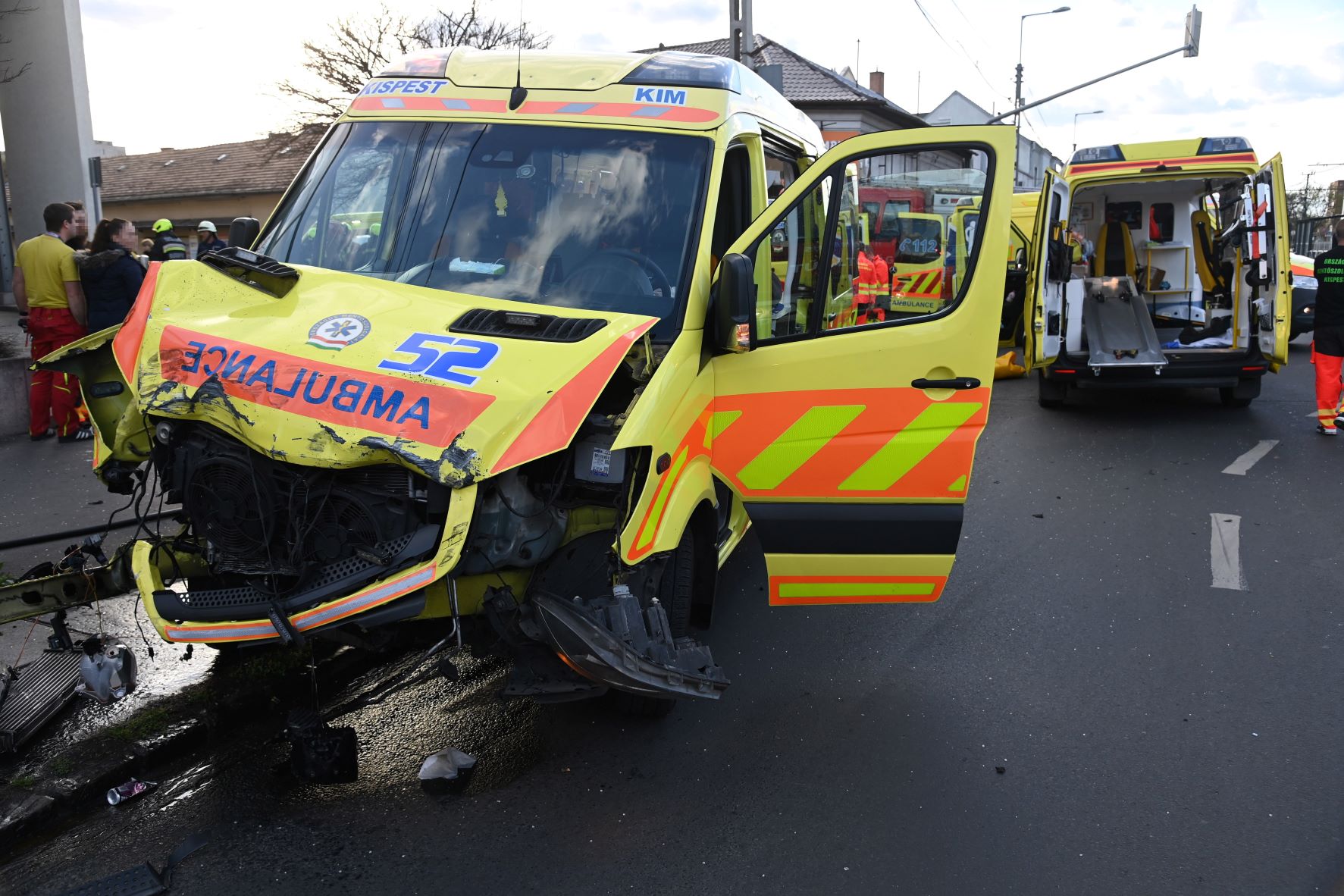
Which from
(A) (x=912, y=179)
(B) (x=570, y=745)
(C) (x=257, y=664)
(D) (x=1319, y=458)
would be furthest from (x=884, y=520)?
(D) (x=1319, y=458)

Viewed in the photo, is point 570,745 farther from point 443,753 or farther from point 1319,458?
point 1319,458

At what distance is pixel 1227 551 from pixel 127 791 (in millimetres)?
6300

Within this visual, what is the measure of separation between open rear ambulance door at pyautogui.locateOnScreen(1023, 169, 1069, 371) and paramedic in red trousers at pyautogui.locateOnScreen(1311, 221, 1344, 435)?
2.32m

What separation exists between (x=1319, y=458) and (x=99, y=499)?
9744 mm

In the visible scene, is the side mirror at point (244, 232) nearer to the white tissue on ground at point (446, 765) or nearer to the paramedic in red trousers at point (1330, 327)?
the white tissue on ground at point (446, 765)

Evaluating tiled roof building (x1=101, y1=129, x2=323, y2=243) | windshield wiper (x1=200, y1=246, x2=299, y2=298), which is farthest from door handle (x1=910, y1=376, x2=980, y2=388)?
tiled roof building (x1=101, y1=129, x2=323, y2=243)

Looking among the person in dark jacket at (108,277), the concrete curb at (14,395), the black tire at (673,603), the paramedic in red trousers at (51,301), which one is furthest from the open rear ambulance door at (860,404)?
the concrete curb at (14,395)

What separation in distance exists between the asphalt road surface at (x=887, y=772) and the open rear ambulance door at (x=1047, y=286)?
487cm

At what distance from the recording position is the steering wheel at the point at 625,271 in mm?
4250

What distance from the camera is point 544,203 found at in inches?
176

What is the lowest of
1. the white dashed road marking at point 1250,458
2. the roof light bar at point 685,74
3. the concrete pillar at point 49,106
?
the white dashed road marking at point 1250,458

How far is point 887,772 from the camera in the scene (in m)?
4.06

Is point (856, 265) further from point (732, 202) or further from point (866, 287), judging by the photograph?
point (732, 202)

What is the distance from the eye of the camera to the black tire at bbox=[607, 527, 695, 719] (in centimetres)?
434
